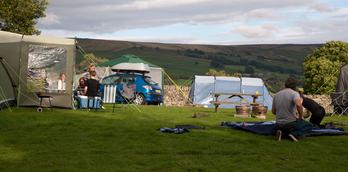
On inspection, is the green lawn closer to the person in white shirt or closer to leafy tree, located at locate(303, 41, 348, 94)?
the person in white shirt

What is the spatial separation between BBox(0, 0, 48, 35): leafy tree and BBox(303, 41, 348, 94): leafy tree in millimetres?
20214

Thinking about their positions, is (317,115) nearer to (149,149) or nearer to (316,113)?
(316,113)

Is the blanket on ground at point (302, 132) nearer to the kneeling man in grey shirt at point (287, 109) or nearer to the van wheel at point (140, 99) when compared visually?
the kneeling man in grey shirt at point (287, 109)

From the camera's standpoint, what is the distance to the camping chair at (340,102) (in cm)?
2053

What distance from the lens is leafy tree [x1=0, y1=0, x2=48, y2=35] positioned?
1039 inches

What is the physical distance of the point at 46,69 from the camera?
17641 millimetres

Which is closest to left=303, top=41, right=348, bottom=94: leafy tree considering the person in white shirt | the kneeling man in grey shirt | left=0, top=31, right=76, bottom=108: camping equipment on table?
left=0, top=31, right=76, bottom=108: camping equipment on table

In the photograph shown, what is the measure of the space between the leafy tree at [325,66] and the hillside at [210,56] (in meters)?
20.1

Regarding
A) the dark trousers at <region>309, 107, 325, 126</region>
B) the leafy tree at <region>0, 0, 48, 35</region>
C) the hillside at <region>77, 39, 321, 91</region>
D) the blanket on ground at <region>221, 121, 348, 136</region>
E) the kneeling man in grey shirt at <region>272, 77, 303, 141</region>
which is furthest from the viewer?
the hillside at <region>77, 39, 321, 91</region>

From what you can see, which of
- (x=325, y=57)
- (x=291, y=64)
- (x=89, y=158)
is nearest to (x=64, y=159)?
(x=89, y=158)

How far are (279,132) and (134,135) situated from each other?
273cm

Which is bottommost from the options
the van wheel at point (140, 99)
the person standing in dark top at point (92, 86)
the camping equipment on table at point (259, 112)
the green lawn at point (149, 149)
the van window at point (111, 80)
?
the green lawn at point (149, 149)

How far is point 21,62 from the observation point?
17.3 meters

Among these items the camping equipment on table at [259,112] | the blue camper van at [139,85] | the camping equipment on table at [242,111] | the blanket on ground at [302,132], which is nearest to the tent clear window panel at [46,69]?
the blue camper van at [139,85]
